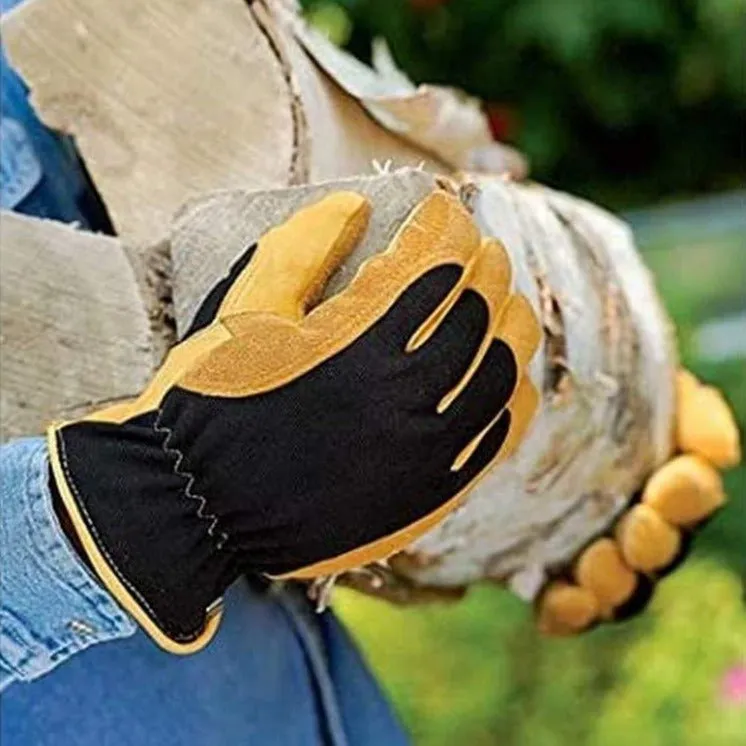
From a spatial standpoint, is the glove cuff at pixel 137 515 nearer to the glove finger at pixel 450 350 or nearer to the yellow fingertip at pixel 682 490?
the glove finger at pixel 450 350

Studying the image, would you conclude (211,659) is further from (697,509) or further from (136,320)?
(697,509)

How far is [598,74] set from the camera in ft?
8.78

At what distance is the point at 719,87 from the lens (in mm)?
2688

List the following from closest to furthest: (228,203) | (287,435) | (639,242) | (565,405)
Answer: (287,435)
(228,203)
(565,405)
(639,242)

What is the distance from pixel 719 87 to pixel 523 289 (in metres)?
1.91

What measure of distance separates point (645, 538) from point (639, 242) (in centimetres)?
148

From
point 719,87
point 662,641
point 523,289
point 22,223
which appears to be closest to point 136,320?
point 22,223

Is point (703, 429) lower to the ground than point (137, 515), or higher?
lower

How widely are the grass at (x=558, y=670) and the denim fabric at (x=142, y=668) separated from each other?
668mm

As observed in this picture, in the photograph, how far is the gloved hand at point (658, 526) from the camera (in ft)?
3.20

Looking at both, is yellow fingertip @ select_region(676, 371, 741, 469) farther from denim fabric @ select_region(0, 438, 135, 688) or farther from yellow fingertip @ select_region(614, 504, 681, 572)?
denim fabric @ select_region(0, 438, 135, 688)

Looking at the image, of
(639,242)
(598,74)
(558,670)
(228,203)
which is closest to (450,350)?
(228,203)

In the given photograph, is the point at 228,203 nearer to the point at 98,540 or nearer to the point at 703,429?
the point at 98,540

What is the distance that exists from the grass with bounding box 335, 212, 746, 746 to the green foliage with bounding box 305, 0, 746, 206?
104cm
